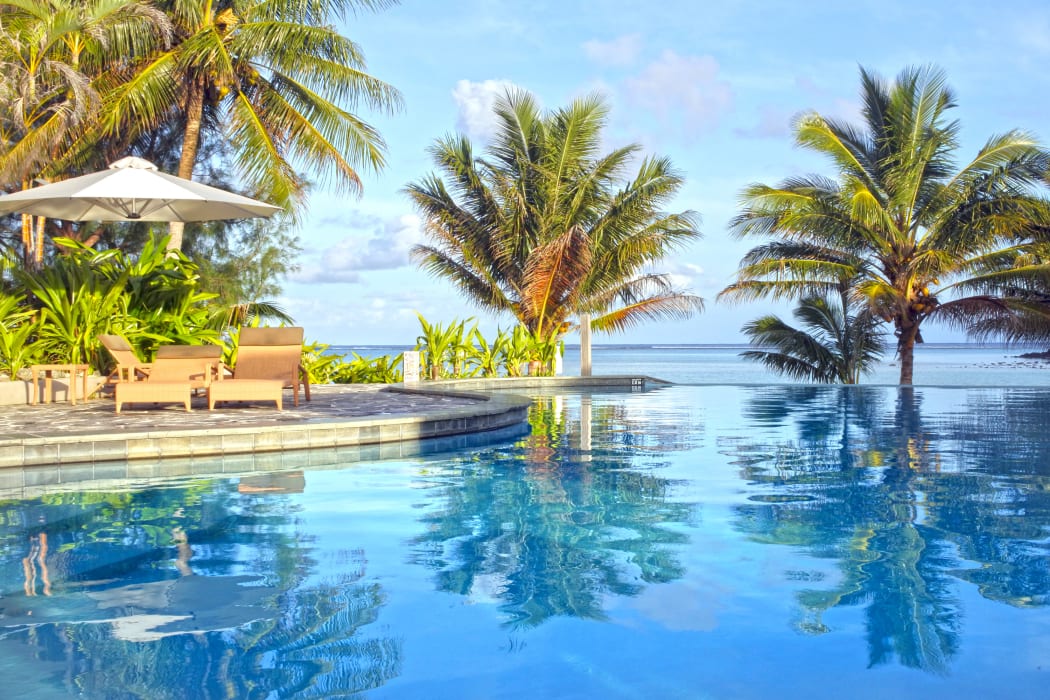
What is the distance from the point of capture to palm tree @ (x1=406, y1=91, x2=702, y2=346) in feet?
64.0

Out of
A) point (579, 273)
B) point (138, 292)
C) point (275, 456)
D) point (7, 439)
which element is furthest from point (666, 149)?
point (7, 439)

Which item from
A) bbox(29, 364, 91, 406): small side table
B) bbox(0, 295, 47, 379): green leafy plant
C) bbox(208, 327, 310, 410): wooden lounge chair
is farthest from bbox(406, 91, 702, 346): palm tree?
bbox(29, 364, 91, 406): small side table

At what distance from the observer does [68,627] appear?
3342mm

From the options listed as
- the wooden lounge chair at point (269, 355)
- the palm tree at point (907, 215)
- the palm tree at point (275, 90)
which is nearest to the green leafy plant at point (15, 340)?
the wooden lounge chair at point (269, 355)

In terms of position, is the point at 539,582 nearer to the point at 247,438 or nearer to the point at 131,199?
the point at 247,438

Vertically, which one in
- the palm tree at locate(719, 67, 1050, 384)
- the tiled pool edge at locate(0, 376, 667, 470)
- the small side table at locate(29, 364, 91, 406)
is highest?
the palm tree at locate(719, 67, 1050, 384)

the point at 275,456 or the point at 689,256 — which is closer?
the point at 275,456

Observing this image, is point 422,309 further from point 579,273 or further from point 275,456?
point 275,456

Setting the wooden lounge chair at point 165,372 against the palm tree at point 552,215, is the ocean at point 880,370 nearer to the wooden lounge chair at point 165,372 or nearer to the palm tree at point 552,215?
the palm tree at point 552,215

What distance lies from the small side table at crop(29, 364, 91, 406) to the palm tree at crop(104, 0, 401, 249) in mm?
4850

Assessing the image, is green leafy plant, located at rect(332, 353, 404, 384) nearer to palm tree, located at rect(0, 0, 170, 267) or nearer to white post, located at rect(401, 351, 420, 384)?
white post, located at rect(401, 351, 420, 384)

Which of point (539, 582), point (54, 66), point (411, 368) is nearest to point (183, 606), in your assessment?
point (539, 582)

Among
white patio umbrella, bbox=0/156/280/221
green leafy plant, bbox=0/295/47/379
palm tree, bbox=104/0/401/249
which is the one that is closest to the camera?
white patio umbrella, bbox=0/156/280/221

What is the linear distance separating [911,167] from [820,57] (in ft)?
9.48
